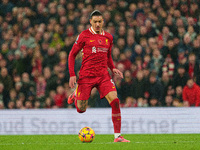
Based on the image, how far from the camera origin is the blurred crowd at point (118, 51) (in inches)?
457

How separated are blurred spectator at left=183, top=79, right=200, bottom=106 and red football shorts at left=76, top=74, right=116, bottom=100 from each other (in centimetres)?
403

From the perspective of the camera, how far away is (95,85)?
787cm

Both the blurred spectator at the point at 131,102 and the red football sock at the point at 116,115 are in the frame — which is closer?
the red football sock at the point at 116,115

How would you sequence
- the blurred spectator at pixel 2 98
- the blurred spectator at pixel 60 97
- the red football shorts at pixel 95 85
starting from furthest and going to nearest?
the blurred spectator at pixel 2 98
the blurred spectator at pixel 60 97
the red football shorts at pixel 95 85

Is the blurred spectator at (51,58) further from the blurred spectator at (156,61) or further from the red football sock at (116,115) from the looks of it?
the red football sock at (116,115)

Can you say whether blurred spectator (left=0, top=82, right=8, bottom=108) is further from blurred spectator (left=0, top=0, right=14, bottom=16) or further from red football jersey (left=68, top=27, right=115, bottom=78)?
red football jersey (left=68, top=27, right=115, bottom=78)

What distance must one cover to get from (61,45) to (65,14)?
59.7 inches

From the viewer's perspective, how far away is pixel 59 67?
12.8 meters

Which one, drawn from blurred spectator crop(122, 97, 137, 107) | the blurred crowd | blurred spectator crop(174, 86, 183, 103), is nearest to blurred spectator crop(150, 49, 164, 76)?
the blurred crowd

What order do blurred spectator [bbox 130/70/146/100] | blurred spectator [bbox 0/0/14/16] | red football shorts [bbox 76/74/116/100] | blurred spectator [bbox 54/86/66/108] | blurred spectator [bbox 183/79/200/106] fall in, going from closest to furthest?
red football shorts [bbox 76/74/116/100] < blurred spectator [bbox 183/79/200/106] < blurred spectator [bbox 130/70/146/100] < blurred spectator [bbox 54/86/66/108] < blurred spectator [bbox 0/0/14/16]

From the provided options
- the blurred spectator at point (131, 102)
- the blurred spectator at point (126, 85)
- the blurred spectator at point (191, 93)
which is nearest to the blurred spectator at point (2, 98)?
the blurred spectator at point (126, 85)

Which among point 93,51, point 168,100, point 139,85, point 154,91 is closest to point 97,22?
point 93,51

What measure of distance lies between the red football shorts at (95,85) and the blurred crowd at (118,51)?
3853 millimetres

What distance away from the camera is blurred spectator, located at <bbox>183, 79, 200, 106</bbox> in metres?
11.2
